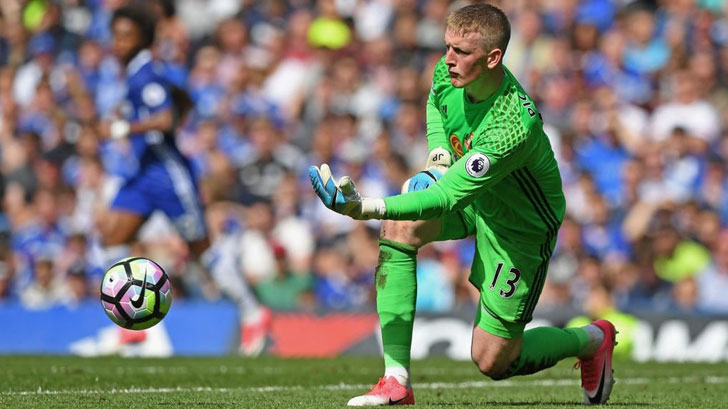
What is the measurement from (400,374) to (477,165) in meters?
1.27

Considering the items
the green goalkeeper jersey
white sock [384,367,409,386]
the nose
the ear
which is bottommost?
white sock [384,367,409,386]

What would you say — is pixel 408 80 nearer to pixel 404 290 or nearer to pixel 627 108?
pixel 627 108

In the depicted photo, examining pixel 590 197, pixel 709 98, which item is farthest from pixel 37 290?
pixel 709 98

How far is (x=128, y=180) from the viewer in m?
12.5

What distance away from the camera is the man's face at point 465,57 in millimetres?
5691

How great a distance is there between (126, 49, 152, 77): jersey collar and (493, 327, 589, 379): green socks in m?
6.95

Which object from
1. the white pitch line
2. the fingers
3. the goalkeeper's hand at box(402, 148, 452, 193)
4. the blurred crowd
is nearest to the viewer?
the fingers

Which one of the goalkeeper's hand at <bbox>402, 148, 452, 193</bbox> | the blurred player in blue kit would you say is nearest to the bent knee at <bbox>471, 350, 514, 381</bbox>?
the goalkeeper's hand at <bbox>402, 148, 452, 193</bbox>

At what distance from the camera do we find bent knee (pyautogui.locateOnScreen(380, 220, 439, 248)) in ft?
20.5

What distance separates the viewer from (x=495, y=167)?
5641 millimetres

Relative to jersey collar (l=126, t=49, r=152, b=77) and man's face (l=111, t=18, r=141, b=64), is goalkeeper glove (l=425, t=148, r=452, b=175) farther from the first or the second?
man's face (l=111, t=18, r=141, b=64)

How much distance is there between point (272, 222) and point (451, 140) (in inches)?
306

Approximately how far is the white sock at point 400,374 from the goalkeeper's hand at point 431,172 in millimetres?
924

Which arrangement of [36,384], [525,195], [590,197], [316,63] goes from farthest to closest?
[316,63] < [590,197] < [36,384] < [525,195]
